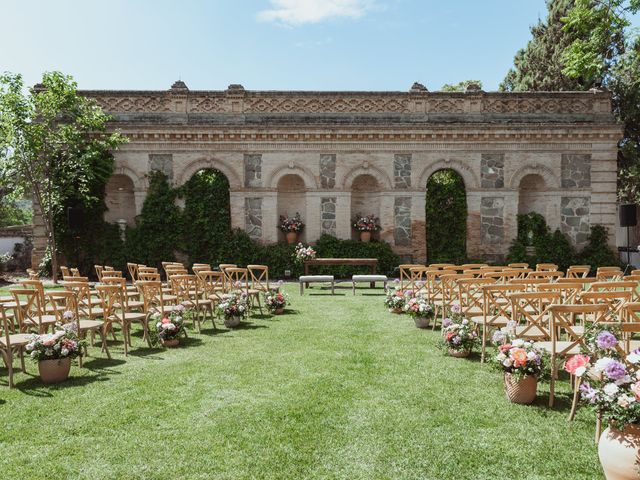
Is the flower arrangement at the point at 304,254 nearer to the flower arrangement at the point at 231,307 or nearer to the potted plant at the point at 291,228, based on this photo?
the potted plant at the point at 291,228

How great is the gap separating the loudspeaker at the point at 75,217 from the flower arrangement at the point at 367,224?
36.1 feet

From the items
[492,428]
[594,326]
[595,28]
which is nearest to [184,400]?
[492,428]

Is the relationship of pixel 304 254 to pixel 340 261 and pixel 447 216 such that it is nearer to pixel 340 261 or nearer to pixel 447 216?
pixel 340 261

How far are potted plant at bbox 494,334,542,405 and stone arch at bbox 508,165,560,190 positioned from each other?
15463mm

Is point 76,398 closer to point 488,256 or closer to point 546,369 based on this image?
point 546,369

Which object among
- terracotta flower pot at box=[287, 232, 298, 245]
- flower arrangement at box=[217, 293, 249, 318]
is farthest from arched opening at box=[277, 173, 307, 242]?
flower arrangement at box=[217, 293, 249, 318]

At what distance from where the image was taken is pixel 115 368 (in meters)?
6.70

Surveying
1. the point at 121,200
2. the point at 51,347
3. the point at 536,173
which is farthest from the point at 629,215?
the point at 121,200

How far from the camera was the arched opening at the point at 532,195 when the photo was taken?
19.5 meters

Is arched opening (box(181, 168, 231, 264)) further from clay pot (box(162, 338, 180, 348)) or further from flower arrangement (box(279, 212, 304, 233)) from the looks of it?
clay pot (box(162, 338, 180, 348))

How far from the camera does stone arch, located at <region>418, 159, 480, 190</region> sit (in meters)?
19.2

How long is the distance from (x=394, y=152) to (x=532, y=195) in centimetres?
623

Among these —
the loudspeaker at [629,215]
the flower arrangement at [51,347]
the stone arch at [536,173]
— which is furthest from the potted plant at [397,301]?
the loudspeaker at [629,215]

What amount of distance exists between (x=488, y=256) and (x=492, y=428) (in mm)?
15799
